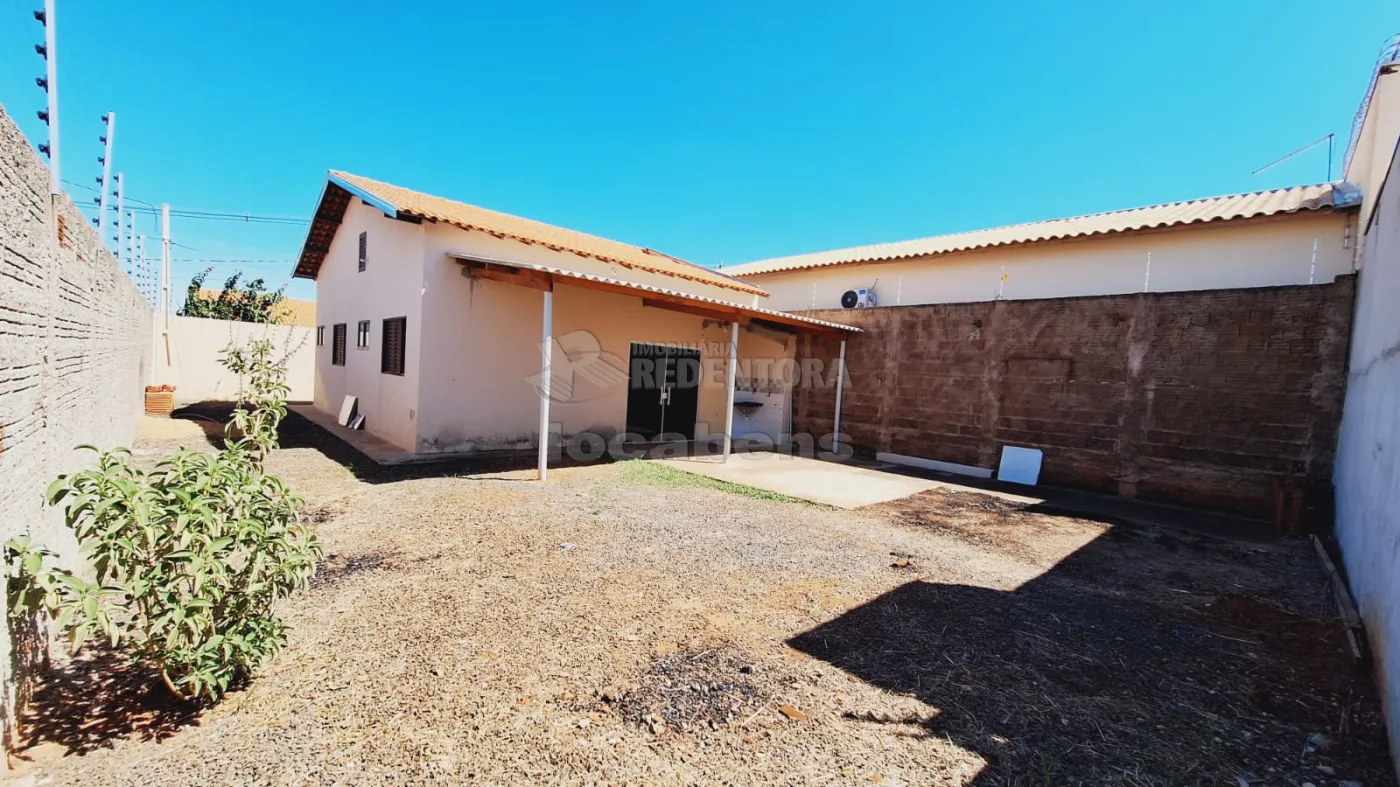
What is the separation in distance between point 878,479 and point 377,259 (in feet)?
32.4

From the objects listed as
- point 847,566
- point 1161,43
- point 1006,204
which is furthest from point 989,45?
point 847,566

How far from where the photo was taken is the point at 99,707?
7.71 ft

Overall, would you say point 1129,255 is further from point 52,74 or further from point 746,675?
point 52,74

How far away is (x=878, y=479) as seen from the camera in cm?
869

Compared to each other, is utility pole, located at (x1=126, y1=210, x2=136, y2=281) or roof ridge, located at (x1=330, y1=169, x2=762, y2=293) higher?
roof ridge, located at (x1=330, y1=169, x2=762, y2=293)

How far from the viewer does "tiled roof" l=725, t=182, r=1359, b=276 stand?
7.94 m

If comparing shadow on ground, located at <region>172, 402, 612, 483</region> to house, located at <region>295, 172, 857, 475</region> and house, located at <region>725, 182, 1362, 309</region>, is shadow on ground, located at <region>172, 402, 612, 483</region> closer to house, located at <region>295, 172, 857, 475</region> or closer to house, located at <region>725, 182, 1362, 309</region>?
house, located at <region>295, 172, 857, 475</region>

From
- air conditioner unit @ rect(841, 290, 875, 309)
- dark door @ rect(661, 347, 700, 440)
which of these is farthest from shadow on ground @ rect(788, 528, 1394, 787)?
air conditioner unit @ rect(841, 290, 875, 309)

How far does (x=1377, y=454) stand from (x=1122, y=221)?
25.5ft

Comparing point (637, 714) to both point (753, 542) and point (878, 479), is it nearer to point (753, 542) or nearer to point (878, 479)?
point (753, 542)

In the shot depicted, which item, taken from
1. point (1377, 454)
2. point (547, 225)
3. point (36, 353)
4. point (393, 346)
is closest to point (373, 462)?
point (393, 346)

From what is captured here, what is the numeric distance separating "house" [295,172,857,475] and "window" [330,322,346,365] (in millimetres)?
71

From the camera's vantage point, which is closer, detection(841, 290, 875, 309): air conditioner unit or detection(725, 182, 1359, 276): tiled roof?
detection(725, 182, 1359, 276): tiled roof

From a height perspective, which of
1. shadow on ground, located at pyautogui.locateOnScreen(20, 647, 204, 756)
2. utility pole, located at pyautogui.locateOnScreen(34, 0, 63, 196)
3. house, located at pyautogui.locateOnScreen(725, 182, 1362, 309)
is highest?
house, located at pyautogui.locateOnScreen(725, 182, 1362, 309)
